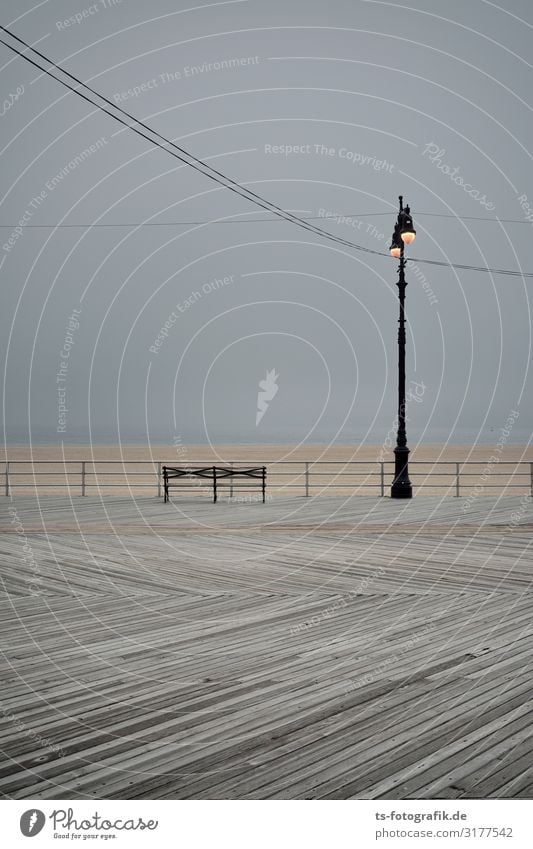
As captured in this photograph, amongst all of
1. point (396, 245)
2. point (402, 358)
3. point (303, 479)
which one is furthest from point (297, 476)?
point (396, 245)

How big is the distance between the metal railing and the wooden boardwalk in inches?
209

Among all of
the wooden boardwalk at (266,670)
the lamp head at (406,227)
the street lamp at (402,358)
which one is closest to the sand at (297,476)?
the street lamp at (402,358)

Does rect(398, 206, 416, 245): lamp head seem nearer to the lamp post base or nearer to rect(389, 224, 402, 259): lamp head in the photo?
rect(389, 224, 402, 259): lamp head

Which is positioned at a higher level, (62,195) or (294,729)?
(62,195)

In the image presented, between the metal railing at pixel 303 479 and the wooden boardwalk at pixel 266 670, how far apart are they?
5.32 meters

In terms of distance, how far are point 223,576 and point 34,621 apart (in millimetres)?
2389

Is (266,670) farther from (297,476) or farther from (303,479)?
(297,476)

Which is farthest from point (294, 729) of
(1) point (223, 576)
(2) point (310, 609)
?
(1) point (223, 576)

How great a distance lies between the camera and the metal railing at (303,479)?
15952 mm

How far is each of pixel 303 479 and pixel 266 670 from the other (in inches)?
1357

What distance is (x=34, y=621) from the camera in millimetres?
5551

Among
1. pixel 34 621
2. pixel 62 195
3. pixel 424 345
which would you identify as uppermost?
pixel 62 195

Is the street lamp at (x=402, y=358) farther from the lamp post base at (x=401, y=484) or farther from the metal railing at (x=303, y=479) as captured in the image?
the metal railing at (x=303, y=479)
